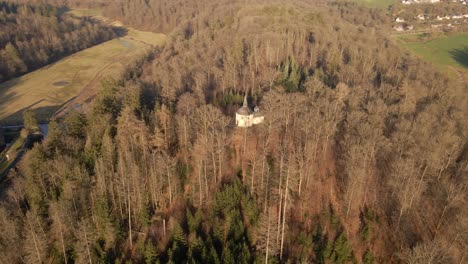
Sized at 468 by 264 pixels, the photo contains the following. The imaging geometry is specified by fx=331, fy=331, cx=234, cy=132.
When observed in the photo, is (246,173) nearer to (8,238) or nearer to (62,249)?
(62,249)

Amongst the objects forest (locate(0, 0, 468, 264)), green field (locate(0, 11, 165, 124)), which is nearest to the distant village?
forest (locate(0, 0, 468, 264))

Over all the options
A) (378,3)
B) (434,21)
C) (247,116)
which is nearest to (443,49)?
(434,21)

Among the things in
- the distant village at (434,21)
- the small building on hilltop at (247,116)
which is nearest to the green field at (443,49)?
the distant village at (434,21)

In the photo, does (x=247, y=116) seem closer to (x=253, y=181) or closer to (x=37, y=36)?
(x=253, y=181)

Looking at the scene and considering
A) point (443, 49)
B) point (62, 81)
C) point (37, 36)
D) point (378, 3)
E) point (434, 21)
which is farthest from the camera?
point (378, 3)

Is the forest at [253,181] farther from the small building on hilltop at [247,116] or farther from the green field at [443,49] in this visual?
the green field at [443,49]

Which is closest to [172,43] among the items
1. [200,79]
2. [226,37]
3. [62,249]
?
[226,37]
